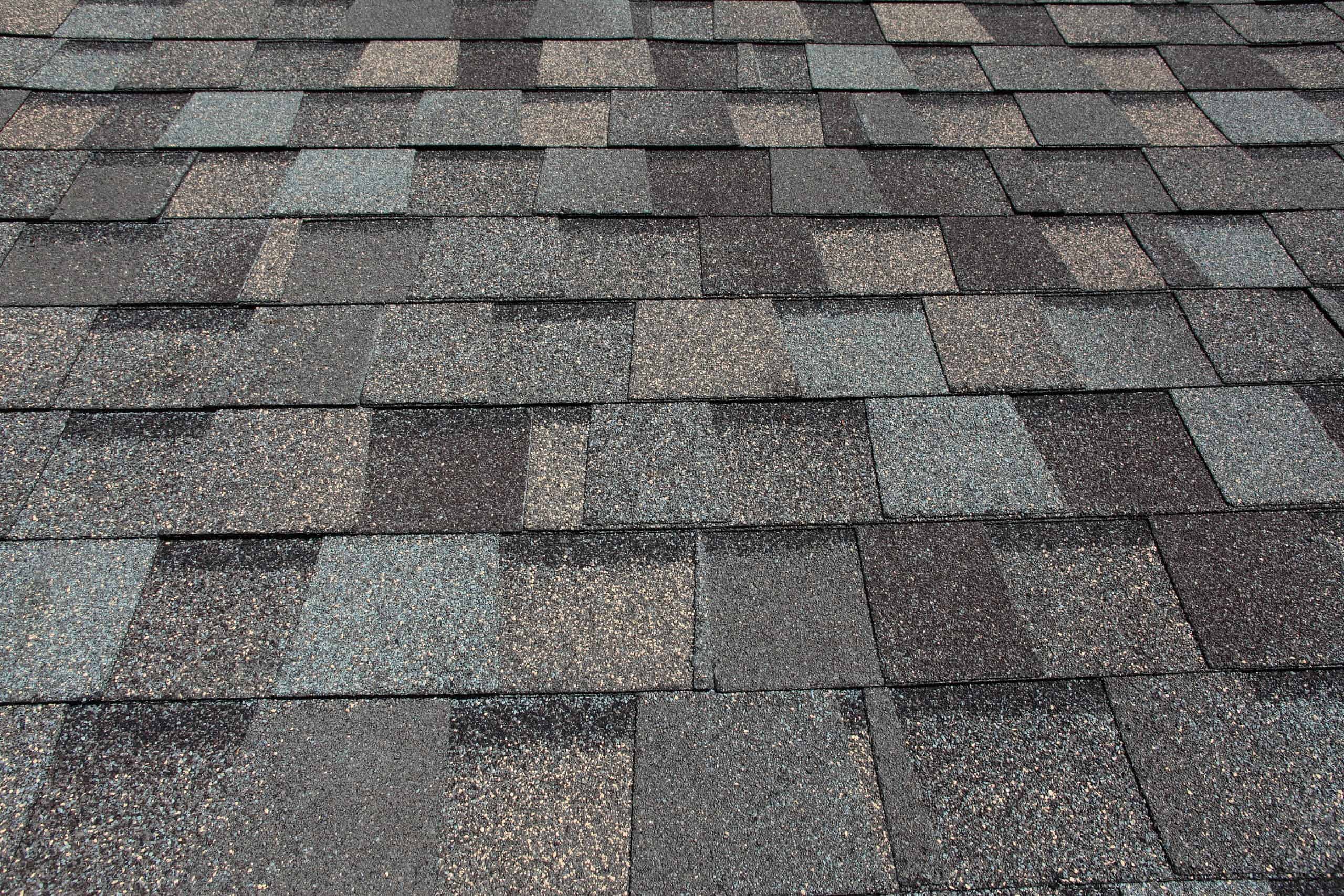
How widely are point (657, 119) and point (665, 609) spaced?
67.2 inches

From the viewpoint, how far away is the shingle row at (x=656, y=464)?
5.20ft

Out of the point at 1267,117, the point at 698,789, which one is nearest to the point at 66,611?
the point at 698,789

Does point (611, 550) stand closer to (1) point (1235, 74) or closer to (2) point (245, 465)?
(2) point (245, 465)

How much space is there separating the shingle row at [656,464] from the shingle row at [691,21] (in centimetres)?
172

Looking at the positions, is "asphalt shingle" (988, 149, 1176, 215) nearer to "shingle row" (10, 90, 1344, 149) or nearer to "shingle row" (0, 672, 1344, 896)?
"shingle row" (10, 90, 1344, 149)

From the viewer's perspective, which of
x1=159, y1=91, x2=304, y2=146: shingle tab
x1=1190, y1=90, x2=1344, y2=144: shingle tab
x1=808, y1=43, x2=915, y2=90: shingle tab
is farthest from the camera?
x1=808, y1=43, x2=915, y2=90: shingle tab

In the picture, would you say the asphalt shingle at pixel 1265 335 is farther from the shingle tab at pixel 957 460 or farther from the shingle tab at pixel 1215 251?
the shingle tab at pixel 957 460

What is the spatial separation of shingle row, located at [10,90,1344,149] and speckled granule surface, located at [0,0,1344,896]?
0.8 inches

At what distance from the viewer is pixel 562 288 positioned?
199 centimetres

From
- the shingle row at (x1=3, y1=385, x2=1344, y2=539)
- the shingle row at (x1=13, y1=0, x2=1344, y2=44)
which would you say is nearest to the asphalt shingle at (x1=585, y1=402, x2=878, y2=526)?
the shingle row at (x1=3, y1=385, x2=1344, y2=539)

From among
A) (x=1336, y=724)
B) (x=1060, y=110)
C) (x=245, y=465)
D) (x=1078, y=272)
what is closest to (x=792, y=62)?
(x=1060, y=110)

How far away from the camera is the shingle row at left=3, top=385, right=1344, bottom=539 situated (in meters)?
1.58

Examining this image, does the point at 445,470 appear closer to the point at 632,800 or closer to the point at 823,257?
the point at 632,800

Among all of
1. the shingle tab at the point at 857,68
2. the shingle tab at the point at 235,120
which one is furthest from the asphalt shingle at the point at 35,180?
the shingle tab at the point at 857,68
